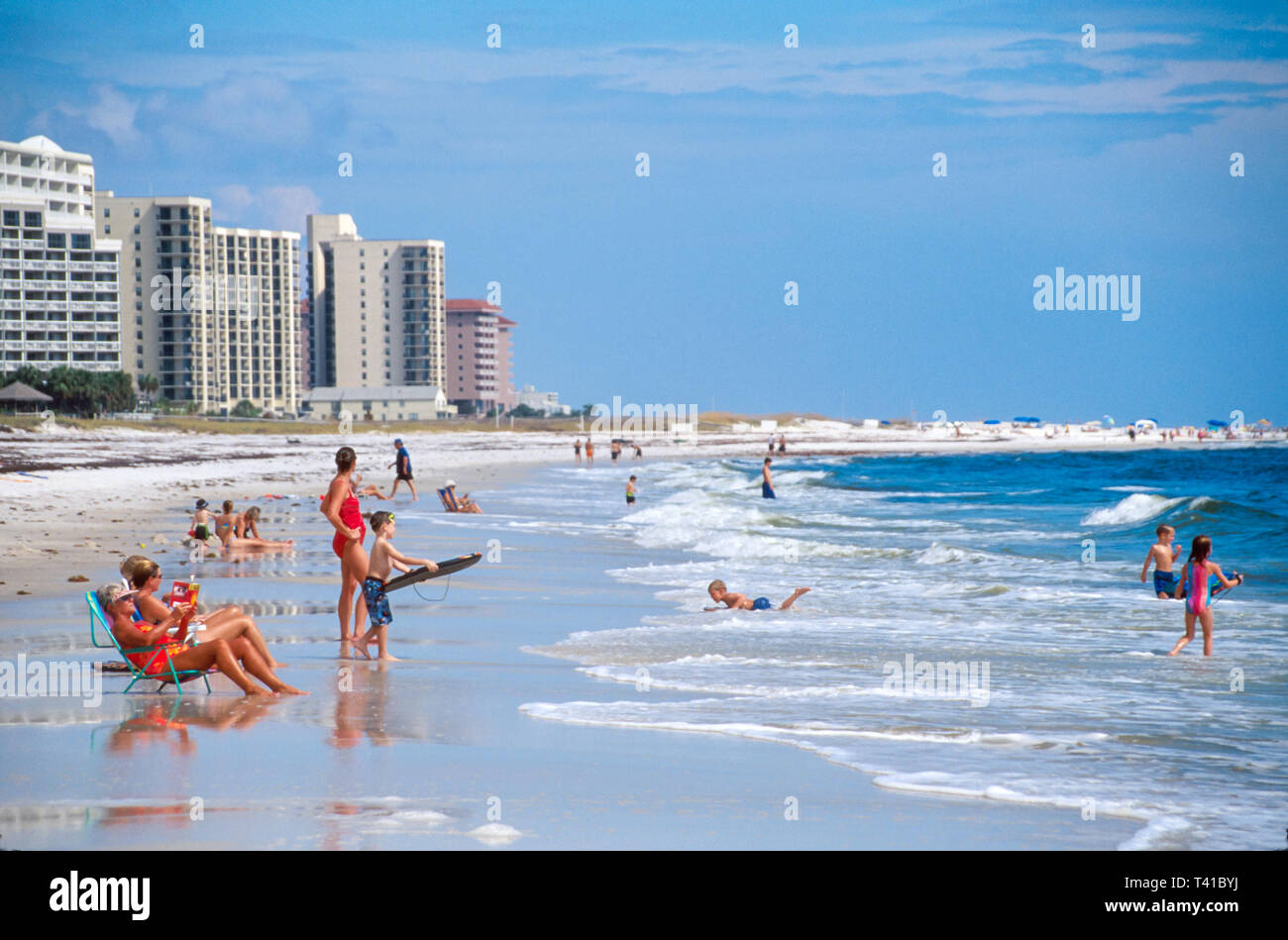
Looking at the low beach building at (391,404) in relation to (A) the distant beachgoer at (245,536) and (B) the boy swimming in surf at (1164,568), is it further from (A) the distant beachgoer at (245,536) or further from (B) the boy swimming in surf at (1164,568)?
(B) the boy swimming in surf at (1164,568)

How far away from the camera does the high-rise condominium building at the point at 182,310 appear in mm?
138750

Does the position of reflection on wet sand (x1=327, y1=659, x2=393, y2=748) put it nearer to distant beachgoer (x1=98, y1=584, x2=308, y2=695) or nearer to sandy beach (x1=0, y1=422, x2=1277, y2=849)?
sandy beach (x1=0, y1=422, x2=1277, y2=849)

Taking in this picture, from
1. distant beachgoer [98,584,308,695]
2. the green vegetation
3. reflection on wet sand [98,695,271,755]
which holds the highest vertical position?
the green vegetation

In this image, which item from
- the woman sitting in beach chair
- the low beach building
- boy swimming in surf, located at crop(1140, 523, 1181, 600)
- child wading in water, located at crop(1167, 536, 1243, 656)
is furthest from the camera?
the low beach building

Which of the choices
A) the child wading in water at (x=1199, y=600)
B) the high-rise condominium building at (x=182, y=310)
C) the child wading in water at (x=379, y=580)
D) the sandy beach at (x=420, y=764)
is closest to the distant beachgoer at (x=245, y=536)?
the sandy beach at (x=420, y=764)

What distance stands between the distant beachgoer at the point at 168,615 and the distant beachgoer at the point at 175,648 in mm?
33

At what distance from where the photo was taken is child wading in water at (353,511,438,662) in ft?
30.8

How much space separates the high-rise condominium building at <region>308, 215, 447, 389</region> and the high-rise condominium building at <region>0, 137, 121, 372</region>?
5587 centimetres

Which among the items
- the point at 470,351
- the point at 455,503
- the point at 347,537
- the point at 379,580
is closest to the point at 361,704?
the point at 379,580

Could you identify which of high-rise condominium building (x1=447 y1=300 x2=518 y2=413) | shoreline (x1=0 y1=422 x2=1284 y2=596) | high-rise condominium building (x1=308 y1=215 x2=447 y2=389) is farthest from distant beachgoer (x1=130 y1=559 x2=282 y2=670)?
high-rise condominium building (x1=447 y1=300 x2=518 y2=413)

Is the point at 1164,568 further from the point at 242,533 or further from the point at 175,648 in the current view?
the point at 242,533

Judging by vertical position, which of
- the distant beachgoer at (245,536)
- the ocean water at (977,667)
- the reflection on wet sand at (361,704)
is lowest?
the ocean water at (977,667)

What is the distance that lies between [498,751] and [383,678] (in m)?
2.35
